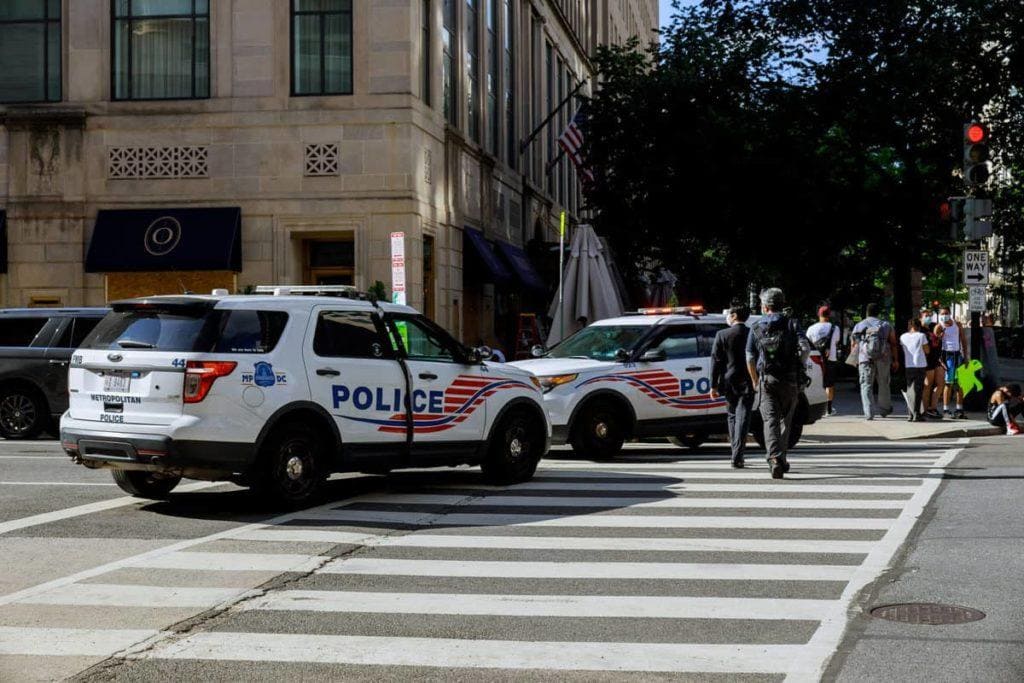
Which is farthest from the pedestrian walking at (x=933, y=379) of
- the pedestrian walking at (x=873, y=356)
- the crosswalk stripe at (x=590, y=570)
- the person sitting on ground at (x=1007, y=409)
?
the crosswalk stripe at (x=590, y=570)

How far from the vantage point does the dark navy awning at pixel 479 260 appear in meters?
31.6

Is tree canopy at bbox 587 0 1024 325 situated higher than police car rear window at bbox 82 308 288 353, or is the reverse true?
tree canopy at bbox 587 0 1024 325

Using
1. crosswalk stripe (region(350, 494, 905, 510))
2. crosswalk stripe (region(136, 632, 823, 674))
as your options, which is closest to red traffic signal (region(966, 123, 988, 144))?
crosswalk stripe (region(350, 494, 905, 510))

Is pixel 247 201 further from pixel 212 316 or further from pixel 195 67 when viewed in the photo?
pixel 212 316

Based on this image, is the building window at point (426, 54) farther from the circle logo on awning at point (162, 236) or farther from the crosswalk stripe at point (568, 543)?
the crosswalk stripe at point (568, 543)

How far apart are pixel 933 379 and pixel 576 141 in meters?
13.7

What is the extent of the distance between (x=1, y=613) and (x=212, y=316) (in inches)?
152

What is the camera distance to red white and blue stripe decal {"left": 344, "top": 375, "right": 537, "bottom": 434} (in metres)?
12.1

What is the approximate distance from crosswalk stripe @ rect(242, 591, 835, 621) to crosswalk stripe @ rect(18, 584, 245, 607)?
0.94 feet

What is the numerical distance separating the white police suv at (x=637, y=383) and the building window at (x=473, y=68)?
1681cm

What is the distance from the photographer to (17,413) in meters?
19.9

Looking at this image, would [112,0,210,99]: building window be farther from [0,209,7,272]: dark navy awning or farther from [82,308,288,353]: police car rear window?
[82,308,288,353]: police car rear window

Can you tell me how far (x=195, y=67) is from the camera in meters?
27.1

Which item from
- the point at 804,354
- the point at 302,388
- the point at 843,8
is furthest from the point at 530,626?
the point at 843,8
